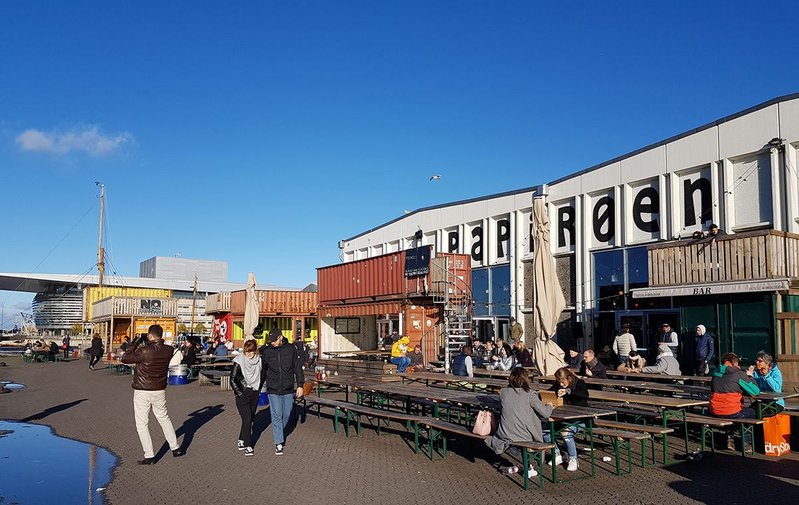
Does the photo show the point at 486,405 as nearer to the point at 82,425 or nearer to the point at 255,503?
the point at 255,503

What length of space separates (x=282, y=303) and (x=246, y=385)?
26.5m

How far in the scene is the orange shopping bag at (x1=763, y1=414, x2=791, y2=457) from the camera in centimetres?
893

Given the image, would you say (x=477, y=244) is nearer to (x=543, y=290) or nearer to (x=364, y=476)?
(x=543, y=290)

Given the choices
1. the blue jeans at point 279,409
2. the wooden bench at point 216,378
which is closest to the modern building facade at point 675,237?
the blue jeans at point 279,409

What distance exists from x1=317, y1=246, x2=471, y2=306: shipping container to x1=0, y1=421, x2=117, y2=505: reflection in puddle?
13366mm

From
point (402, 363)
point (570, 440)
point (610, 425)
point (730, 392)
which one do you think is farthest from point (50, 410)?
point (730, 392)

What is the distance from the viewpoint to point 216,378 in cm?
1986

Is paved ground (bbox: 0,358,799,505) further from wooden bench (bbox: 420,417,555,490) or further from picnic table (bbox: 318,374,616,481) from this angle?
picnic table (bbox: 318,374,616,481)

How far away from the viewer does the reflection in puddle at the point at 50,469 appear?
7309 millimetres

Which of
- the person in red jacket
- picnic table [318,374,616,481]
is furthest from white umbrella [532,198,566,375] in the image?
the person in red jacket

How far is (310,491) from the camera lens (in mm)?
7340

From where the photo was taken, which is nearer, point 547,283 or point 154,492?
point 154,492

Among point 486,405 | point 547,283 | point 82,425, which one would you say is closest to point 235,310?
point 82,425

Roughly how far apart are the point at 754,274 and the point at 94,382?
63.5ft
